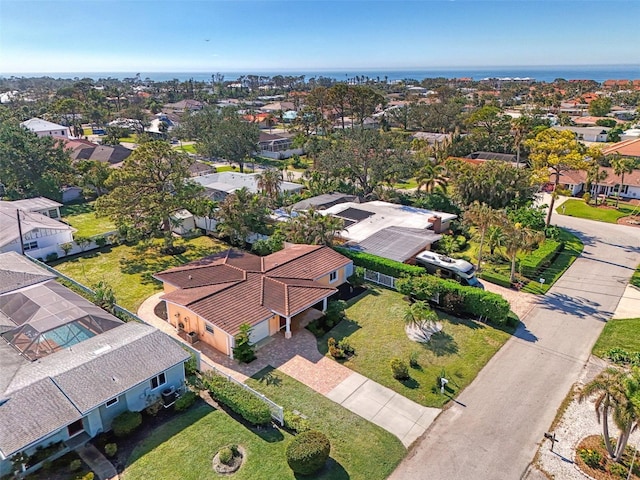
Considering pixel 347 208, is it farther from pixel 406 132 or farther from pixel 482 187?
pixel 406 132

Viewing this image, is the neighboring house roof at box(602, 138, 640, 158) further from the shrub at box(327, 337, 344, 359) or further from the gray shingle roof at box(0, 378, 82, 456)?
the gray shingle roof at box(0, 378, 82, 456)

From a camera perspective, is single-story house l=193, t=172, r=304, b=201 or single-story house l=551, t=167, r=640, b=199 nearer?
single-story house l=193, t=172, r=304, b=201

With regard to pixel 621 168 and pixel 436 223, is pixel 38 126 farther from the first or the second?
pixel 621 168

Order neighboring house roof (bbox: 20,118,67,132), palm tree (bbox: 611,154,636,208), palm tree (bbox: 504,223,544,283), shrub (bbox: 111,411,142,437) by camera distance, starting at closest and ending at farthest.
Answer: shrub (bbox: 111,411,142,437), palm tree (bbox: 504,223,544,283), palm tree (bbox: 611,154,636,208), neighboring house roof (bbox: 20,118,67,132)

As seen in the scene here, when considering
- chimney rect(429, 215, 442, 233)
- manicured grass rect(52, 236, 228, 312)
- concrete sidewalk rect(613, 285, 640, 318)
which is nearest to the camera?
concrete sidewalk rect(613, 285, 640, 318)

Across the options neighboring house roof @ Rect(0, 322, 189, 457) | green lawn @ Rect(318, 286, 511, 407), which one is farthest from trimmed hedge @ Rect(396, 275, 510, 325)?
neighboring house roof @ Rect(0, 322, 189, 457)

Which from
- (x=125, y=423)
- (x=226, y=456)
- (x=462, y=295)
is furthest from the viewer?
(x=462, y=295)

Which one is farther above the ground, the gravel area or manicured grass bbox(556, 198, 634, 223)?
manicured grass bbox(556, 198, 634, 223)

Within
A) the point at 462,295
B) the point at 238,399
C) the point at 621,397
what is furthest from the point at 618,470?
the point at 238,399

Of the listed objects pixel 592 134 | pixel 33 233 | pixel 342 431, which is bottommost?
pixel 342 431
